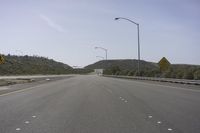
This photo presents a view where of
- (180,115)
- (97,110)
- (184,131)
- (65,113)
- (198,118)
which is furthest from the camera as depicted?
(97,110)

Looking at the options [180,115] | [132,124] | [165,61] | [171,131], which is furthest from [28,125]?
[165,61]

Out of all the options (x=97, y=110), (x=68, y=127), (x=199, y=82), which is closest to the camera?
(x=68, y=127)

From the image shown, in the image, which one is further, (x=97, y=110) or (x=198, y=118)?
(x=97, y=110)

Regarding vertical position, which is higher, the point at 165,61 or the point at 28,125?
the point at 165,61

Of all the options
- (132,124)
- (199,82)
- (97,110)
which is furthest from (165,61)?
(132,124)

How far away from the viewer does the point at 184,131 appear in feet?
36.0

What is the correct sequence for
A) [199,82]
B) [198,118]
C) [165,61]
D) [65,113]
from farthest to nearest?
[165,61], [199,82], [65,113], [198,118]

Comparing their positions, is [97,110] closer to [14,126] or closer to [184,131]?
[14,126]

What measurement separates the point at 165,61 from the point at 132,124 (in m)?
45.9

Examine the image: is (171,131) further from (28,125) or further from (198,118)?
(28,125)

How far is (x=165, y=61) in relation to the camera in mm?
57531

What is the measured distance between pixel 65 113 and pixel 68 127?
12.4 ft

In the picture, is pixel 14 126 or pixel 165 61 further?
pixel 165 61

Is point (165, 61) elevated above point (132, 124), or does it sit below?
above
